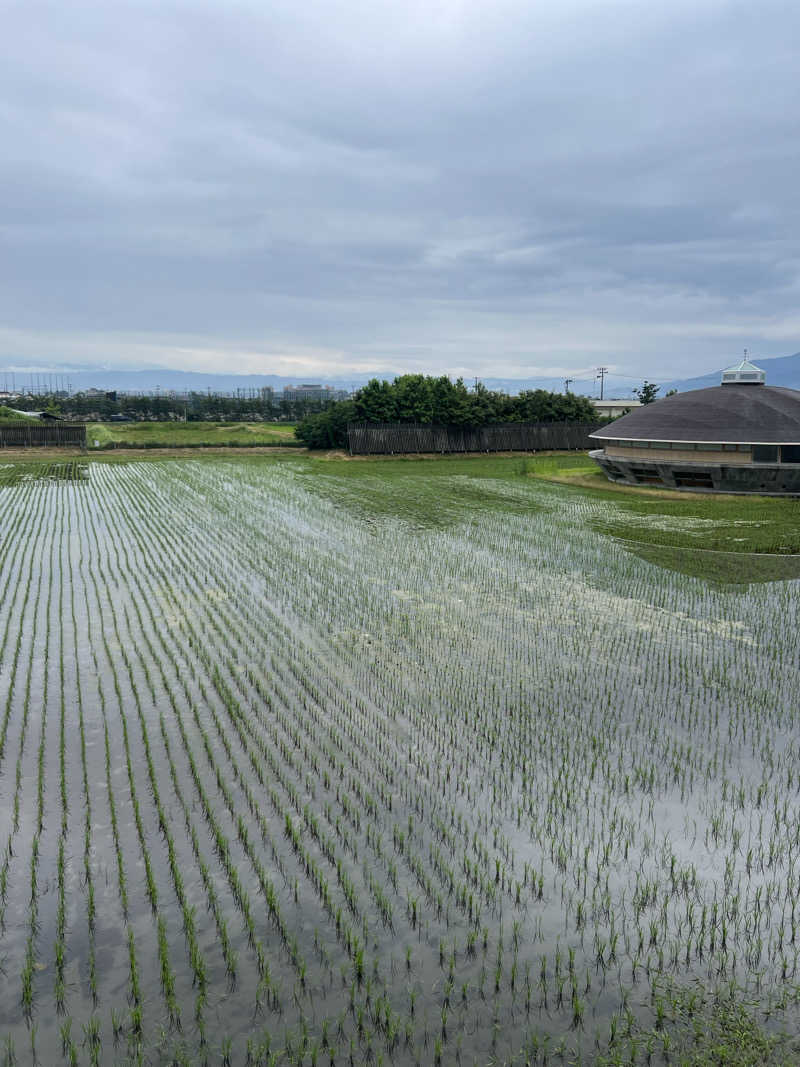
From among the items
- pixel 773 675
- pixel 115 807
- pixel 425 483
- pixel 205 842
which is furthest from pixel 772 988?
pixel 425 483

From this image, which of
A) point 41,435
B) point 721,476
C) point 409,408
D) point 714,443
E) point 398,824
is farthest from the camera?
point 409,408

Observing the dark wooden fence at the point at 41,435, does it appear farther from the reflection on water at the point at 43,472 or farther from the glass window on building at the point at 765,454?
the glass window on building at the point at 765,454

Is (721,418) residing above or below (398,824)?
above

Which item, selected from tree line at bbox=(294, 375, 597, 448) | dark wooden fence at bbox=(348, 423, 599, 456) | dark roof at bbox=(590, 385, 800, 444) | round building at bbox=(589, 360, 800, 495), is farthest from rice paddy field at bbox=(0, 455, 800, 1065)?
tree line at bbox=(294, 375, 597, 448)

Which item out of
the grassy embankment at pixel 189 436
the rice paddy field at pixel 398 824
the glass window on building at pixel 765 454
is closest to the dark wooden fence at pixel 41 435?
the grassy embankment at pixel 189 436

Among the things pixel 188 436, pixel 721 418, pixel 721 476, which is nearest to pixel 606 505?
pixel 721 476

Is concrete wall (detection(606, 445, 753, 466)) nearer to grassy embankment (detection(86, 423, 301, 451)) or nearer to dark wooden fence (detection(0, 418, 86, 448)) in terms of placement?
grassy embankment (detection(86, 423, 301, 451))

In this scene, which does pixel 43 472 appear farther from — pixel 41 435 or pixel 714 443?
pixel 714 443
